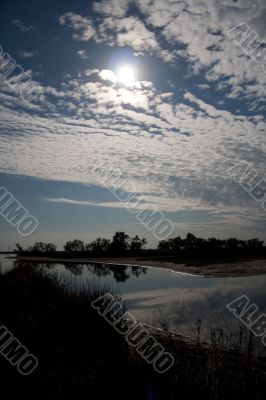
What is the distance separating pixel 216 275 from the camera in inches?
1184

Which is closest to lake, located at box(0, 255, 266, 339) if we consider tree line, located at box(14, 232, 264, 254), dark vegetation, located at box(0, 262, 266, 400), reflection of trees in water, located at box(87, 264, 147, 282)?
dark vegetation, located at box(0, 262, 266, 400)

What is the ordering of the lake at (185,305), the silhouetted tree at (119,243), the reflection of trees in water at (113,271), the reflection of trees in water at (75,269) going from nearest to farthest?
the lake at (185,305) < the reflection of trees in water at (113,271) < the reflection of trees in water at (75,269) < the silhouetted tree at (119,243)

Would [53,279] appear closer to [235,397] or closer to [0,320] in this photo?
[0,320]

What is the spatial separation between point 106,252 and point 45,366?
81.6 meters

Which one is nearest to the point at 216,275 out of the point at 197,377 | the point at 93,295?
the point at 93,295

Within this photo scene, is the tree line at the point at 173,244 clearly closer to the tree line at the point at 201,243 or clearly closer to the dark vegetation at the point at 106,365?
the tree line at the point at 201,243

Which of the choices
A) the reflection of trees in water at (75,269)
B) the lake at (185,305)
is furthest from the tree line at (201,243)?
the lake at (185,305)

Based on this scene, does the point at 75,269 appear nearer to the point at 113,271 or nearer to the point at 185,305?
the point at 113,271

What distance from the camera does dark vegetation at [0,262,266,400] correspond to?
5941 millimetres

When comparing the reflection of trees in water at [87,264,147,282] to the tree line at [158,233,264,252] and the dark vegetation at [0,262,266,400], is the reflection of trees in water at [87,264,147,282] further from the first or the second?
the tree line at [158,233,264,252]

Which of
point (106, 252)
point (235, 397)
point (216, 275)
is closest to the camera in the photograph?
point (235, 397)

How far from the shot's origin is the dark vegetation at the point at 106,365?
5.94 meters

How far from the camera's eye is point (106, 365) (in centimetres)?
764

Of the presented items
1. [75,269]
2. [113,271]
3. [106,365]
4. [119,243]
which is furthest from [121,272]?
[119,243]
